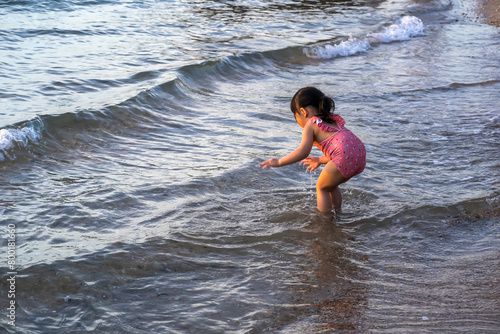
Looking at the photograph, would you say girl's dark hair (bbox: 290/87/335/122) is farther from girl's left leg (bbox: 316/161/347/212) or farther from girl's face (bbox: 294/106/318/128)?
girl's left leg (bbox: 316/161/347/212)

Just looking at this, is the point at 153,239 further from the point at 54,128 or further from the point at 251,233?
the point at 54,128

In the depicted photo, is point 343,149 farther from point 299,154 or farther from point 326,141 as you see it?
point 299,154

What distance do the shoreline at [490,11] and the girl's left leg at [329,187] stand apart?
15.1 meters

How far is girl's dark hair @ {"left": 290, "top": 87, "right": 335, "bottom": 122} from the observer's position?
14.1 feet

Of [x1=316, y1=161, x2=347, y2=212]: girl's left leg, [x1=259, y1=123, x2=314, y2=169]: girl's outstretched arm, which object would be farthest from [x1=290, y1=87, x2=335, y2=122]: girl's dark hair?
[x1=316, y1=161, x2=347, y2=212]: girl's left leg

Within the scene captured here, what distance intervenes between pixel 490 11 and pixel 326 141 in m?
18.2

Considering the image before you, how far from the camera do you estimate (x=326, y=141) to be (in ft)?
14.5

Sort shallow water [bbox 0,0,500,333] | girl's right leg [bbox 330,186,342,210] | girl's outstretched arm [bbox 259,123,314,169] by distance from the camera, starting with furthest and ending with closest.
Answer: girl's right leg [bbox 330,186,342,210] < girl's outstretched arm [bbox 259,123,314,169] < shallow water [bbox 0,0,500,333]

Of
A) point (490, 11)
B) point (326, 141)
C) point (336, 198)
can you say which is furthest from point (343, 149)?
point (490, 11)

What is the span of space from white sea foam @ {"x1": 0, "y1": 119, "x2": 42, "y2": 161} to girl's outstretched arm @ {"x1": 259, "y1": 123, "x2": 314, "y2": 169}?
3.19 m

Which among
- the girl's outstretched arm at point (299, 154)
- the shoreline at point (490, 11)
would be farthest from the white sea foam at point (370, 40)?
the girl's outstretched arm at point (299, 154)

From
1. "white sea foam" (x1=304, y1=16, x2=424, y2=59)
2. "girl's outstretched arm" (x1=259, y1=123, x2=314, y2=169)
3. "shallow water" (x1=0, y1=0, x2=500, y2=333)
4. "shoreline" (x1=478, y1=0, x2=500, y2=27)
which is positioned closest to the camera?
"shallow water" (x1=0, y1=0, x2=500, y2=333)

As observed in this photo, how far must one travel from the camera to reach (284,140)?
21.8ft

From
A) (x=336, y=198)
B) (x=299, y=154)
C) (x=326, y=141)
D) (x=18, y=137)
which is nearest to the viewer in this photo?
(x=299, y=154)
